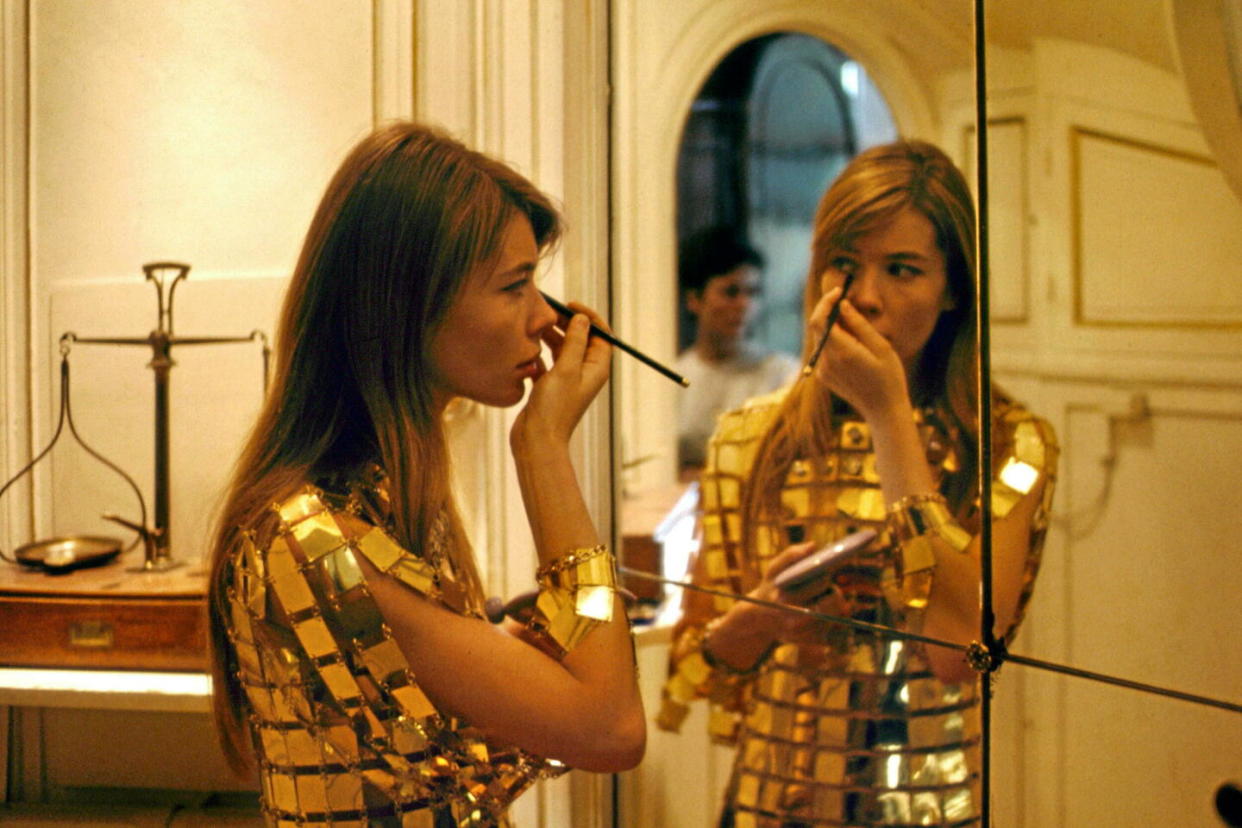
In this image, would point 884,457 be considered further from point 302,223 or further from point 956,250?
point 302,223

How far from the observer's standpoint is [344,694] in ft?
2.61

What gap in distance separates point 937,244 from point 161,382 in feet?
3.14

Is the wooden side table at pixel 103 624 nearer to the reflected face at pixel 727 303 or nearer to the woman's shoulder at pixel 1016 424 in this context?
the reflected face at pixel 727 303

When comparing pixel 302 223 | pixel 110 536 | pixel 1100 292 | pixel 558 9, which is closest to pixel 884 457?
pixel 1100 292

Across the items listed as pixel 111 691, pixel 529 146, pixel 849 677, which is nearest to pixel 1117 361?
pixel 849 677

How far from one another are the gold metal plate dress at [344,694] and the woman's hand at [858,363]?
327 mm

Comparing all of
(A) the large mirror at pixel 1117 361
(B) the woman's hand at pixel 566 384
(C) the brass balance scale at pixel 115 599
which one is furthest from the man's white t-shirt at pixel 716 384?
(C) the brass balance scale at pixel 115 599

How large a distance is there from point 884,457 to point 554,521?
0.81 feet

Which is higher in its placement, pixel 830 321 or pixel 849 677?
pixel 830 321

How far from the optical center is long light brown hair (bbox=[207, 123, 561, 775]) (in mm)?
848

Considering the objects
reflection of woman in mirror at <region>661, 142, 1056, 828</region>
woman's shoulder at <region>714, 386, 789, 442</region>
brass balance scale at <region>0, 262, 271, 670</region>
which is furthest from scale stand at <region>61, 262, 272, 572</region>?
reflection of woman in mirror at <region>661, 142, 1056, 828</region>

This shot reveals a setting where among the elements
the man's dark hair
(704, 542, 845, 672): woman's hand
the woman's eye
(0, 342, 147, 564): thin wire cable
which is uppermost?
the man's dark hair

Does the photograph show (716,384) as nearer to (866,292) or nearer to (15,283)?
(866,292)

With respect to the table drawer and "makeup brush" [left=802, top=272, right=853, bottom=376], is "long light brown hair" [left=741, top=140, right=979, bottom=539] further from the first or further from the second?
the table drawer
